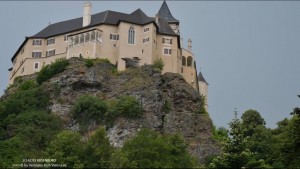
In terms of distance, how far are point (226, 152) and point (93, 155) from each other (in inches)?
541

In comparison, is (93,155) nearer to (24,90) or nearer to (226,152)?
(226,152)

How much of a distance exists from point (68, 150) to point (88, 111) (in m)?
15.7

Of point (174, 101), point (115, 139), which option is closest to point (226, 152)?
point (115, 139)

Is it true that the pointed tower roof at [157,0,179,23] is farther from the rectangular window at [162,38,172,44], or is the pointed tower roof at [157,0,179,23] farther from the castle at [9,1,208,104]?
the rectangular window at [162,38,172,44]

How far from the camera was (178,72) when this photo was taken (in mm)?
97562

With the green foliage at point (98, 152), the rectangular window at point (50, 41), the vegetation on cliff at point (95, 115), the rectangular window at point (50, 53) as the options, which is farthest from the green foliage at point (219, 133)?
the rectangular window at point (50, 41)

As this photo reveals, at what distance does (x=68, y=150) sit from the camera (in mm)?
69125

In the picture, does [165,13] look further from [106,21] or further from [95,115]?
[95,115]

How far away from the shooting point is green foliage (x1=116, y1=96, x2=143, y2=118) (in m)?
83.7

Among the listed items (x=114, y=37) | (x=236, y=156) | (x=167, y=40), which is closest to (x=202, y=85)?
(x=167, y=40)

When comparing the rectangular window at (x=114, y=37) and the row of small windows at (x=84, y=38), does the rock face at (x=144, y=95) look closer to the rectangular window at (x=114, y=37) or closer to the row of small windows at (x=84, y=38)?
the row of small windows at (x=84, y=38)

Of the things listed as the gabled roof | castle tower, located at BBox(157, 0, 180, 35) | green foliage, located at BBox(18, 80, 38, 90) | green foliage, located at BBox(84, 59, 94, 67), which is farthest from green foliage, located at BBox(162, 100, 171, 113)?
castle tower, located at BBox(157, 0, 180, 35)

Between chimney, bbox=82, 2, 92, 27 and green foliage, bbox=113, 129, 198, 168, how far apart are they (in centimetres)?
3374

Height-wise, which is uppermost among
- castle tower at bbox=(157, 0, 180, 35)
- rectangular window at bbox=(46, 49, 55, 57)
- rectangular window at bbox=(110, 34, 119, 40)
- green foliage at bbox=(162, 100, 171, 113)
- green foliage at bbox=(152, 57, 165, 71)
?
castle tower at bbox=(157, 0, 180, 35)
